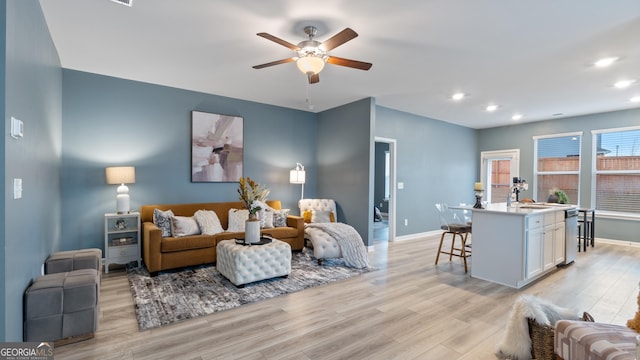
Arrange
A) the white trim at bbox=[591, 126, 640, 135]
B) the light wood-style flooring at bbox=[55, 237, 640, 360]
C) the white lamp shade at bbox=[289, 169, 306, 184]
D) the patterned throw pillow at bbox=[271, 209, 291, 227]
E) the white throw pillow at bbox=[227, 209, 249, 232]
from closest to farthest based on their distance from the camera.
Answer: the light wood-style flooring at bbox=[55, 237, 640, 360] < the white throw pillow at bbox=[227, 209, 249, 232] < the patterned throw pillow at bbox=[271, 209, 291, 227] < the white lamp shade at bbox=[289, 169, 306, 184] < the white trim at bbox=[591, 126, 640, 135]

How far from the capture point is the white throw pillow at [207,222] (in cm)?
424

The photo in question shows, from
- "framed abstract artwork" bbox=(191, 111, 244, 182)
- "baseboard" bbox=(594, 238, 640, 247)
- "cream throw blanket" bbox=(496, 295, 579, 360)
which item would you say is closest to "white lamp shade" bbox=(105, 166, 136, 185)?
"framed abstract artwork" bbox=(191, 111, 244, 182)

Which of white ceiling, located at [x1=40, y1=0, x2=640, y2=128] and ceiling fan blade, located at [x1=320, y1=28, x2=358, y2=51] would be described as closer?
ceiling fan blade, located at [x1=320, y1=28, x2=358, y2=51]

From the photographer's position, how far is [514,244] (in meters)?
3.42

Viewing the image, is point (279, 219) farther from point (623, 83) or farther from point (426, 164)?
point (623, 83)

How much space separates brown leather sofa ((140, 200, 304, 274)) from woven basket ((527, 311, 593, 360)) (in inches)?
133

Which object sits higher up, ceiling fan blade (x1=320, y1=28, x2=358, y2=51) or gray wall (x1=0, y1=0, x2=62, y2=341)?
ceiling fan blade (x1=320, y1=28, x2=358, y2=51)

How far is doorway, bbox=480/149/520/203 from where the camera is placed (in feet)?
25.3

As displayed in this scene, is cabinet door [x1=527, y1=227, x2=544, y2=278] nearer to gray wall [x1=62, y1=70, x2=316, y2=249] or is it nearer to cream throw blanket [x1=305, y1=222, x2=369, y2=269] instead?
cream throw blanket [x1=305, y1=222, x2=369, y2=269]

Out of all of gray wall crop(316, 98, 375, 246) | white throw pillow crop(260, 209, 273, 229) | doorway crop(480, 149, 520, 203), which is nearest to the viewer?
white throw pillow crop(260, 209, 273, 229)

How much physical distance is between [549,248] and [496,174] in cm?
463

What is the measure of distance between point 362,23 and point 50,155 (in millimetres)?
3524

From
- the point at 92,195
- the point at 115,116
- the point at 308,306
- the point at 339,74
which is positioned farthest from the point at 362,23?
the point at 92,195

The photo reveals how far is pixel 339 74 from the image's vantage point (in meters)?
4.04
